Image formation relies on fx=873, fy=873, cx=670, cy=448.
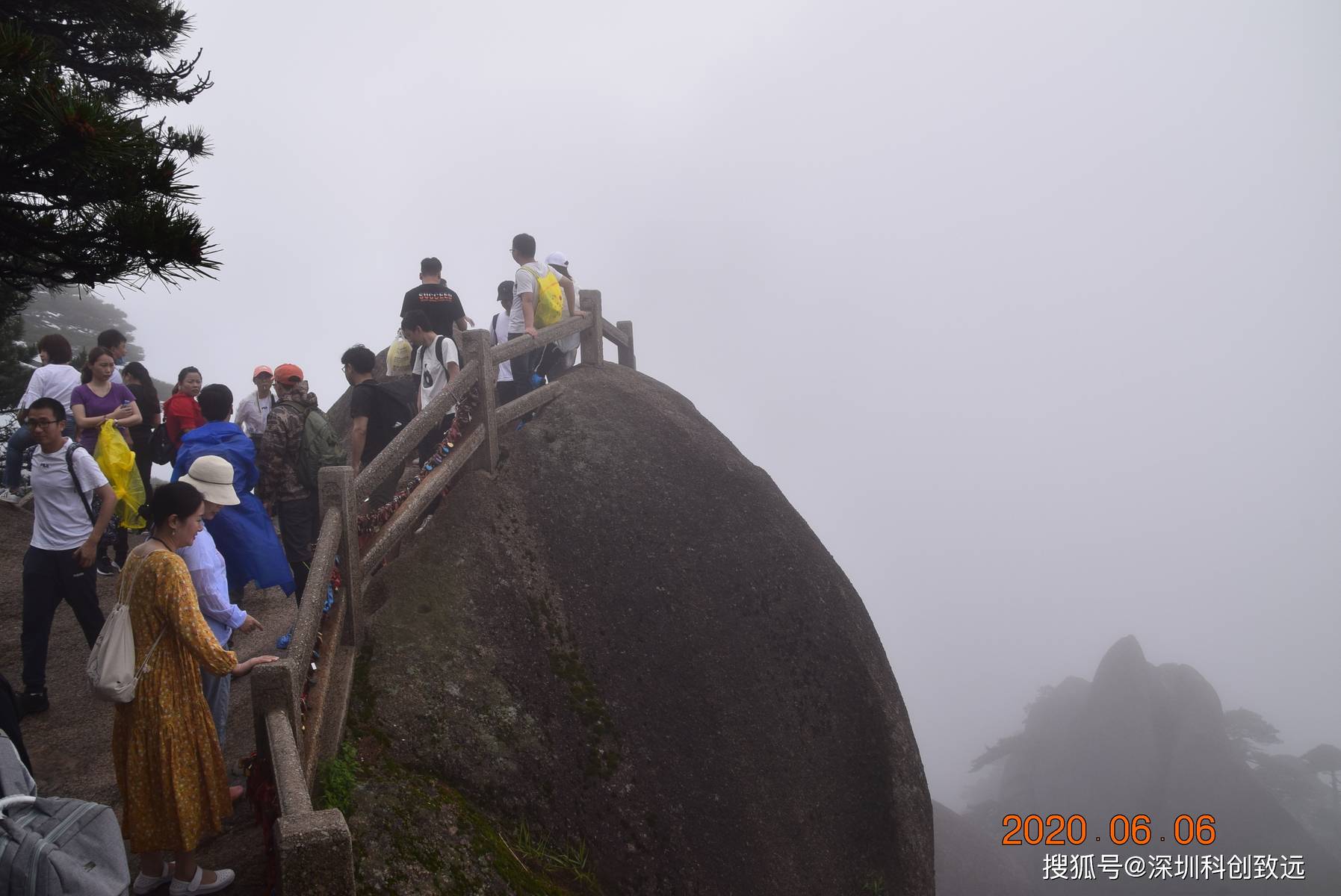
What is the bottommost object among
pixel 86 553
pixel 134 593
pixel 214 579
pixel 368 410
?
pixel 134 593

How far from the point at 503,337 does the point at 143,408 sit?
4448 millimetres

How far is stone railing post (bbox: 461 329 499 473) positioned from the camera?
8492 millimetres

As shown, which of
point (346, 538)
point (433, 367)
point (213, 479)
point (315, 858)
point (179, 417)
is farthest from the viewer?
point (179, 417)

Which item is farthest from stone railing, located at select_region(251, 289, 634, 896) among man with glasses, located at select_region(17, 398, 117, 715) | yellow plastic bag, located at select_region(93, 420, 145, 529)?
yellow plastic bag, located at select_region(93, 420, 145, 529)

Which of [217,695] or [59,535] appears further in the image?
[59,535]

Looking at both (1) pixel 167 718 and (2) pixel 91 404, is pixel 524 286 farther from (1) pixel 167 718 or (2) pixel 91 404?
(1) pixel 167 718

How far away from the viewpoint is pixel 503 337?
12.1 m

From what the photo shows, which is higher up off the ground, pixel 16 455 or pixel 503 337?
pixel 503 337

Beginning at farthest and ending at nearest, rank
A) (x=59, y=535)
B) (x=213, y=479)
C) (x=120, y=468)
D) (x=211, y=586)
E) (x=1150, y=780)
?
(x=1150, y=780) → (x=120, y=468) → (x=59, y=535) → (x=213, y=479) → (x=211, y=586)

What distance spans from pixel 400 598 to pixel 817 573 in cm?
504

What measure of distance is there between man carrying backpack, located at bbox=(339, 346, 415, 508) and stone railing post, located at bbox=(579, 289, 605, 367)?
12.2 feet

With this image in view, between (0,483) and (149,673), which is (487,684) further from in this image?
(0,483)

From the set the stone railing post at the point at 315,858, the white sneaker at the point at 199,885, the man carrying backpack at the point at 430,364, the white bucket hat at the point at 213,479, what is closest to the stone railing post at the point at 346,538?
the white bucket hat at the point at 213,479

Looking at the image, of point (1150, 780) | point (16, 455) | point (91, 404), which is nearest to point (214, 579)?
point (91, 404)
